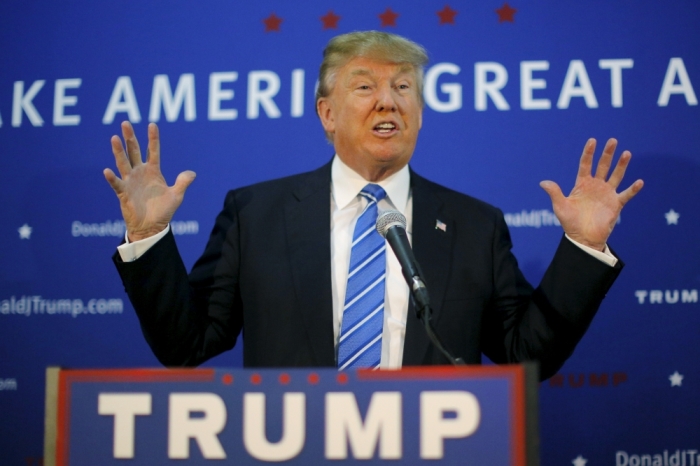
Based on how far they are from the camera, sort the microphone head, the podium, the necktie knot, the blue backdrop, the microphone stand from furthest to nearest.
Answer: the blue backdrop → the necktie knot → the microphone head → the microphone stand → the podium

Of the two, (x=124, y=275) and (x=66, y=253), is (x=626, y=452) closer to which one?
(x=124, y=275)

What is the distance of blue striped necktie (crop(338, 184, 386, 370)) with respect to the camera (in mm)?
1893

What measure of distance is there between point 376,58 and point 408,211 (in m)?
0.43

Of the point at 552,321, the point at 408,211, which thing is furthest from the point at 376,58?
the point at 552,321

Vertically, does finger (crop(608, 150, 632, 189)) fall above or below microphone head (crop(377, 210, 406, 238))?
above

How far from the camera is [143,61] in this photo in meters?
2.81

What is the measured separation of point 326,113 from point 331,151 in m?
0.40

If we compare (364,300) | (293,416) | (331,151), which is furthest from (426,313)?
(331,151)

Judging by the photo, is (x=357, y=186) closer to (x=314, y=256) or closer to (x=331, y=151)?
(x=314, y=256)

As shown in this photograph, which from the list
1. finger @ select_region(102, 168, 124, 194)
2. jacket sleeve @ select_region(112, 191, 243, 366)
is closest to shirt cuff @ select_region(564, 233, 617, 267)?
jacket sleeve @ select_region(112, 191, 243, 366)

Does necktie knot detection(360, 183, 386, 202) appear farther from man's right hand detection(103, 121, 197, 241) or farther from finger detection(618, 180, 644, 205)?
finger detection(618, 180, 644, 205)

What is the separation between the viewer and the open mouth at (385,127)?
2135 millimetres

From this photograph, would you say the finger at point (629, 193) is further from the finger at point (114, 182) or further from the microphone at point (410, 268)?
the finger at point (114, 182)

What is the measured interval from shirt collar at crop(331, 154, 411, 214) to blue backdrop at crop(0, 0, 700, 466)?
50cm
